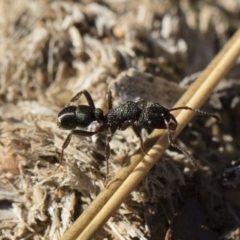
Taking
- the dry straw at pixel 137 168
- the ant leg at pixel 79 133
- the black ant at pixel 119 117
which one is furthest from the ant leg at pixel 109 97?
the dry straw at pixel 137 168

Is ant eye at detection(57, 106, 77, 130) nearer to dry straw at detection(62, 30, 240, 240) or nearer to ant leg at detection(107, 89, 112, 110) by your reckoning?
ant leg at detection(107, 89, 112, 110)

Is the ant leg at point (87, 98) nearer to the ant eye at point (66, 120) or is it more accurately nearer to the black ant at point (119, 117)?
the black ant at point (119, 117)

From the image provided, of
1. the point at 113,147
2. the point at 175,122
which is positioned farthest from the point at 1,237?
the point at 175,122

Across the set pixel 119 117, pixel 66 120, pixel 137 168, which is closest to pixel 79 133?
pixel 66 120

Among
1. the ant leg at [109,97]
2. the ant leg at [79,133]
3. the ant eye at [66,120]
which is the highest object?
the ant leg at [109,97]

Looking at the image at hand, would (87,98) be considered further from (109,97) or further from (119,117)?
(119,117)

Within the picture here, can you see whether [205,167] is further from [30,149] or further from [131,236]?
[30,149]

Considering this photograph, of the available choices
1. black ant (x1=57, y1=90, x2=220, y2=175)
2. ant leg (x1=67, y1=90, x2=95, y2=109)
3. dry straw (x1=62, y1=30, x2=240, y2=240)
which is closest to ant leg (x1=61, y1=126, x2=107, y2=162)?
black ant (x1=57, y1=90, x2=220, y2=175)
